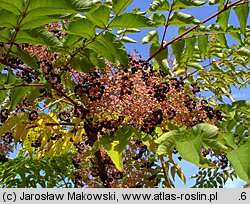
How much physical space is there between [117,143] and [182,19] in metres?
0.85

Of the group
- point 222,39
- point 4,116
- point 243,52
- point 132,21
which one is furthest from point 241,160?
point 243,52

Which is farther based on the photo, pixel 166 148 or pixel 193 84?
pixel 193 84

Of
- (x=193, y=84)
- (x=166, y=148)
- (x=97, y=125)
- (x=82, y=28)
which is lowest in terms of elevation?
(x=166, y=148)

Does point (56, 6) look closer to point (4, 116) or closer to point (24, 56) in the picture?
point (24, 56)

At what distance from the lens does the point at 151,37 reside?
2.69m

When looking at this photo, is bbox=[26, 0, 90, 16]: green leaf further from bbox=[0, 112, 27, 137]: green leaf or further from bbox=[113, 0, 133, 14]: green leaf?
bbox=[0, 112, 27, 137]: green leaf

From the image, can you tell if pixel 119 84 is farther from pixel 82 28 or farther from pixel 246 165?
pixel 246 165

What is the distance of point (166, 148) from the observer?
214 cm

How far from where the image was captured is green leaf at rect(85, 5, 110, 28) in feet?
6.25

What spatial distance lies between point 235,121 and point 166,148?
0.86m

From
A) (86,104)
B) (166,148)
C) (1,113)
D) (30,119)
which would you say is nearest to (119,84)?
(86,104)

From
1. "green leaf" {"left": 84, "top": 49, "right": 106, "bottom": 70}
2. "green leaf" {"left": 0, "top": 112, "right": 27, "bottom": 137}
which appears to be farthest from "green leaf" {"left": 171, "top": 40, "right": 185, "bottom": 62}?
"green leaf" {"left": 0, "top": 112, "right": 27, "bottom": 137}

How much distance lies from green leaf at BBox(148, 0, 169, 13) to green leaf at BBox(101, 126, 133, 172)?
744mm

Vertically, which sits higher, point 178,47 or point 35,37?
point 178,47
